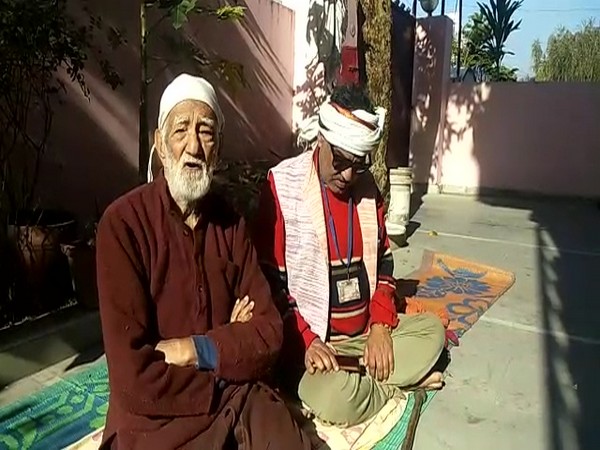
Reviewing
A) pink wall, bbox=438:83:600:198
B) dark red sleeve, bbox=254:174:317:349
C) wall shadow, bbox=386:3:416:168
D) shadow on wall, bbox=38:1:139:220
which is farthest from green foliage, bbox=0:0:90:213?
pink wall, bbox=438:83:600:198

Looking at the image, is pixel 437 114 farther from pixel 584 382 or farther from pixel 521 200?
pixel 584 382

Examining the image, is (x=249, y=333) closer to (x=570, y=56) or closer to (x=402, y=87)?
(x=402, y=87)

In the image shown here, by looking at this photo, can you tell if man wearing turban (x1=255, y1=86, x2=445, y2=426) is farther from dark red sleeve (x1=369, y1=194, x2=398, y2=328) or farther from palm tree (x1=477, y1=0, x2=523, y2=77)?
palm tree (x1=477, y1=0, x2=523, y2=77)

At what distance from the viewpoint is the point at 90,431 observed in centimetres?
241

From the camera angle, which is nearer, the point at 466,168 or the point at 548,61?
the point at 466,168

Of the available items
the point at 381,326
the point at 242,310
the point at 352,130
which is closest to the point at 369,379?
the point at 381,326

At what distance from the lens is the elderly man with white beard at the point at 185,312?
1.81 meters

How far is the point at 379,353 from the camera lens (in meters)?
2.61

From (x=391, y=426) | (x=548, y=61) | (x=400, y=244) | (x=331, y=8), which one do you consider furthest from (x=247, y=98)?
(x=548, y=61)

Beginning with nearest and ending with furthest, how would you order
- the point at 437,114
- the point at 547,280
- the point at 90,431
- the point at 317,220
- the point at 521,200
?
the point at 90,431 < the point at 317,220 < the point at 547,280 < the point at 521,200 < the point at 437,114

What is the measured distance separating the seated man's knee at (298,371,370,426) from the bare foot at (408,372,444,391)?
0.42m

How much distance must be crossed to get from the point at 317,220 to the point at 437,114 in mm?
7371

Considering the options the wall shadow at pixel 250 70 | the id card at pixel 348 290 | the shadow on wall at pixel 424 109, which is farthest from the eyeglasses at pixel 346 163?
the shadow on wall at pixel 424 109

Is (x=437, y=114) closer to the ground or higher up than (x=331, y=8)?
closer to the ground
